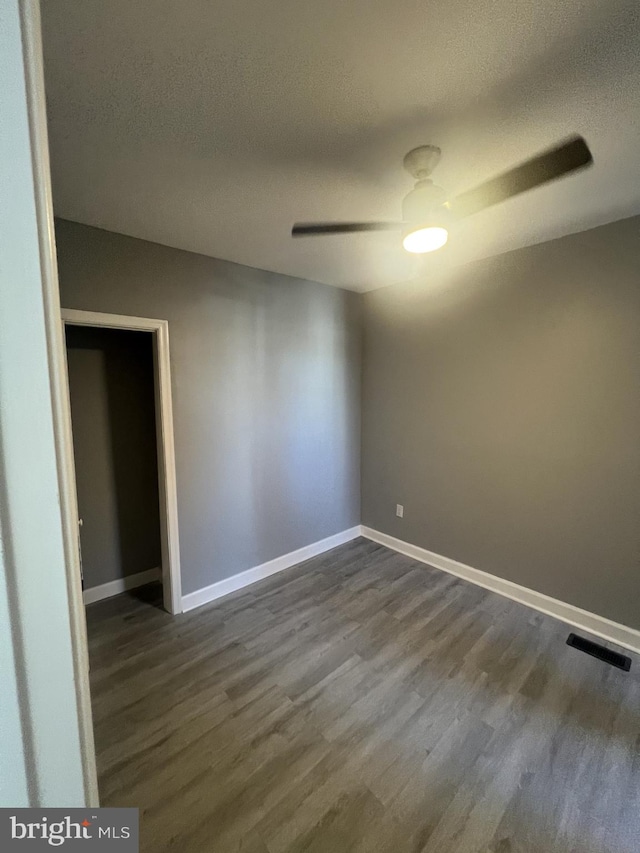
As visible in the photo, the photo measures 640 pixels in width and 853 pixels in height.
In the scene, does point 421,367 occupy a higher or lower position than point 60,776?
higher

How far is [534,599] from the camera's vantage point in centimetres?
254

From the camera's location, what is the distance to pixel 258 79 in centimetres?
115

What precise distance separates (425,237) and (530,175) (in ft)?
1.32

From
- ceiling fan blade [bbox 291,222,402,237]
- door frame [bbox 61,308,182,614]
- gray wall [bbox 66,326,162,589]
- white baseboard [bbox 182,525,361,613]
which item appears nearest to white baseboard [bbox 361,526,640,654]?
white baseboard [bbox 182,525,361,613]

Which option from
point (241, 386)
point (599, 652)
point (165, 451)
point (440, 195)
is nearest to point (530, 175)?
point (440, 195)

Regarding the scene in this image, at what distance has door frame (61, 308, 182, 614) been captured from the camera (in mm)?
2238

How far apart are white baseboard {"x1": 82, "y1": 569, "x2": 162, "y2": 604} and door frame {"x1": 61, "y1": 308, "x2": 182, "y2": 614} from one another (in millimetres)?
543

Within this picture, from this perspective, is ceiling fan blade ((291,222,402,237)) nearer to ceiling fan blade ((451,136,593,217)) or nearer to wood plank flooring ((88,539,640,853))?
ceiling fan blade ((451,136,593,217))

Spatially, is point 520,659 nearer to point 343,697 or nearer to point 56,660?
point 343,697

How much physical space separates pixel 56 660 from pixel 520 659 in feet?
8.19

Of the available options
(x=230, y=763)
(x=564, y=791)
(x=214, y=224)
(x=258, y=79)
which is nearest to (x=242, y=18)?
(x=258, y=79)

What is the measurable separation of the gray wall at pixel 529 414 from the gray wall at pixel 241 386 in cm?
58

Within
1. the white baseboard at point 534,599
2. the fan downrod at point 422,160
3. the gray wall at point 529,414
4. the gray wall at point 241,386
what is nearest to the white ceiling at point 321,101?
the fan downrod at point 422,160

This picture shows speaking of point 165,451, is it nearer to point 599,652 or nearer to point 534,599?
point 534,599
